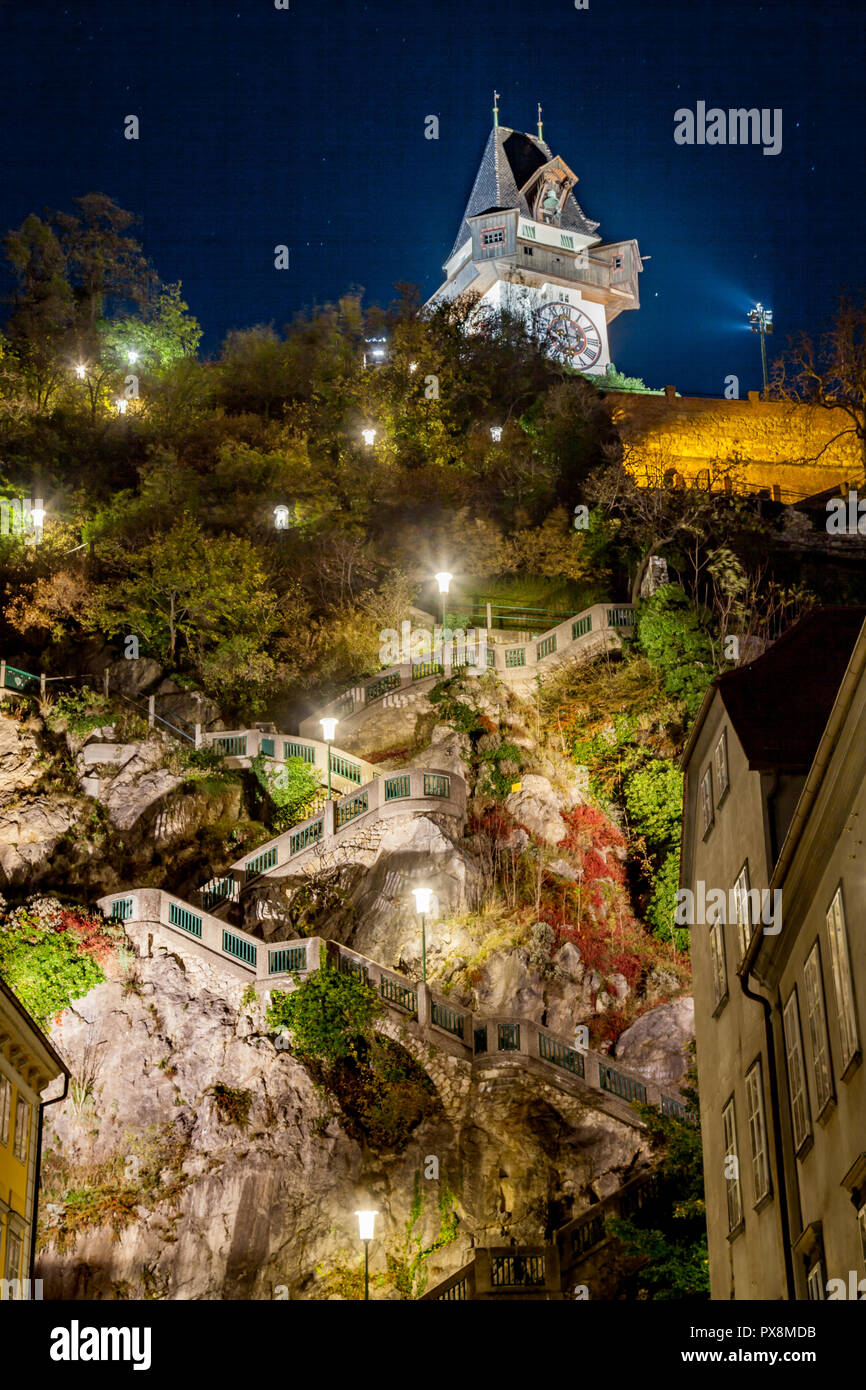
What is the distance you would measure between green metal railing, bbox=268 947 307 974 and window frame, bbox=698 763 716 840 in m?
12.0

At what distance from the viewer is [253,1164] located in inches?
1351

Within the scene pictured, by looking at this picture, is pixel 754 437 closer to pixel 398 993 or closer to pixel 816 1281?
pixel 398 993

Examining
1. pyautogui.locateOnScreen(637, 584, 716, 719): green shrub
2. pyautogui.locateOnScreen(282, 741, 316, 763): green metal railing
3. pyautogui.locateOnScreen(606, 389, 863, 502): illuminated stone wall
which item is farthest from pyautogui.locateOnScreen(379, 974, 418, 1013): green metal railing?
pyautogui.locateOnScreen(606, 389, 863, 502): illuminated stone wall

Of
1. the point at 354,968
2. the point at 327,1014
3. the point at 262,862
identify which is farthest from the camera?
the point at 262,862

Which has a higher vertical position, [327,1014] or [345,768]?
[345,768]

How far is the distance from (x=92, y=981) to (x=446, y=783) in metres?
10.1

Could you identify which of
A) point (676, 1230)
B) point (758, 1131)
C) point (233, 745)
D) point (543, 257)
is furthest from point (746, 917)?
point (543, 257)

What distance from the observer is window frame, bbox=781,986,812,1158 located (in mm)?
18406

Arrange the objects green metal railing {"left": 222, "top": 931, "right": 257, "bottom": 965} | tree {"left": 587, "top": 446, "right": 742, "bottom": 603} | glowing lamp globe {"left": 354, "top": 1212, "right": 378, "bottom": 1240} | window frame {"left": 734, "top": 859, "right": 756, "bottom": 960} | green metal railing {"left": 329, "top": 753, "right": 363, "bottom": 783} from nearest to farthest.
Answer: window frame {"left": 734, "top": 859, "right": 756, "bottom": 960}
glowing lamp globe {"left": 354, "top": 1212, "right": 378, "bottom": 1240}
green metal railing {"left": 222, "top": 931, "right": 257, "bottom": 965}
green metal railing {"left": 329, "top": 753, "right": 363, "bottom": 783}
tree {"left": 587, "top": 446, "right": 742, "bottom": 603}

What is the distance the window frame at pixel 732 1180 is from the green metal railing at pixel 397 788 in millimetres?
18411

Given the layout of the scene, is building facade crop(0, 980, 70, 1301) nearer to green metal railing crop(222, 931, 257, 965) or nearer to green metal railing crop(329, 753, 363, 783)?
green metal railing crop(222, 931, 257, 965)

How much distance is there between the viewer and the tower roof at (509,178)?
96875 mm

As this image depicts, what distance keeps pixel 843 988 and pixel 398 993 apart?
69.1 feet
